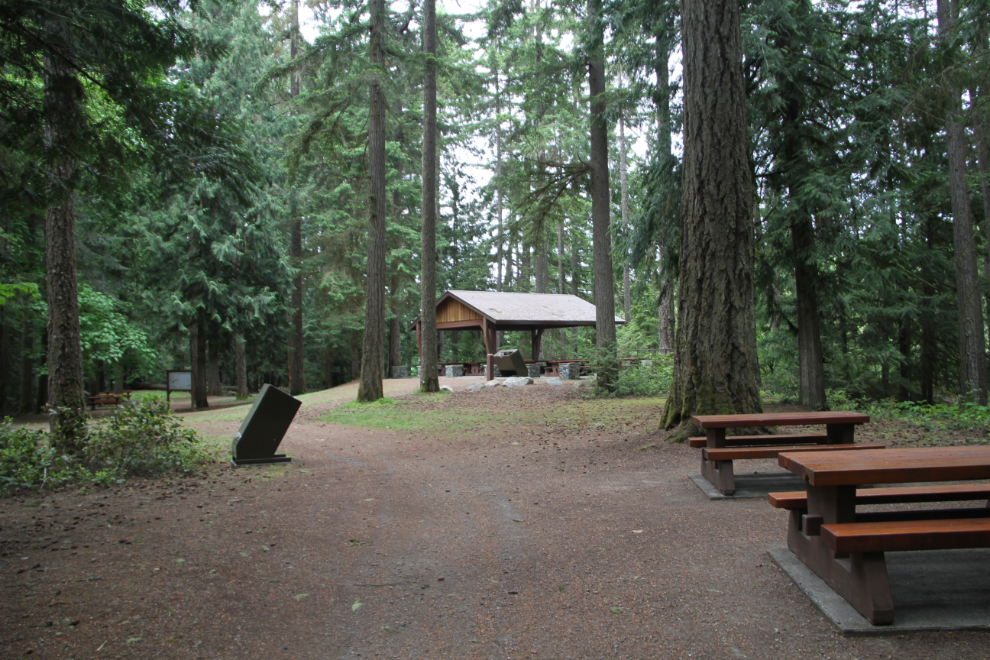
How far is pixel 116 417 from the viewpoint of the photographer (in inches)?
276

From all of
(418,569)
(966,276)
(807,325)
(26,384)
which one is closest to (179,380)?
(26,384)

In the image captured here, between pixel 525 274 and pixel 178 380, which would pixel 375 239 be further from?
pixel 525 274

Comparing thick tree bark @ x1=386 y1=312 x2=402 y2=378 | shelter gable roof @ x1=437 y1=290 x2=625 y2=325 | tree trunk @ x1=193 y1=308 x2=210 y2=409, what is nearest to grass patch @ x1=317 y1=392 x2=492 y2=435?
shelter gable roof @ x1=437 y1=290 x2=625 y2=325

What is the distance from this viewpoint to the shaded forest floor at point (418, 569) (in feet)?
9.49

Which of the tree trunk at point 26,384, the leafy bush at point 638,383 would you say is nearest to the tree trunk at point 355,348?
the tree trunk at point 26,384

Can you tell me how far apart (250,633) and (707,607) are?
7.72 feet

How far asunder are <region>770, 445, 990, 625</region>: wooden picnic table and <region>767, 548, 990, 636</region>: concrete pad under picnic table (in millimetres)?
60

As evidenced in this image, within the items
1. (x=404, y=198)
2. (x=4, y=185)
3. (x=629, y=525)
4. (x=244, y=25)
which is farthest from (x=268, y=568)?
(x=404, y=198)

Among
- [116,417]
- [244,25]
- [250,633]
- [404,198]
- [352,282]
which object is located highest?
[244,25]

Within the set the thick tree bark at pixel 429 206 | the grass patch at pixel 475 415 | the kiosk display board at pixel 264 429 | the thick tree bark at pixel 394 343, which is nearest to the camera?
the kiosk display board at pixel 264 429

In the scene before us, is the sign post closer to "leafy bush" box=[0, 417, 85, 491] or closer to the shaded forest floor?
"leafy bush" box=[0, 417, 85, 491]

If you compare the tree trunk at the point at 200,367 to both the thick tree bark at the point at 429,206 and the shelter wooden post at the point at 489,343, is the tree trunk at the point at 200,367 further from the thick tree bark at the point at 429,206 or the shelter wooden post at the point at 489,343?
the shelter wooden post at the point at 489,343

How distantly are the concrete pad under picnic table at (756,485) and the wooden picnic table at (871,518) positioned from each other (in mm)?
1585

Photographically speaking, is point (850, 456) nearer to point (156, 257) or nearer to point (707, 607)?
point (707, 607)
